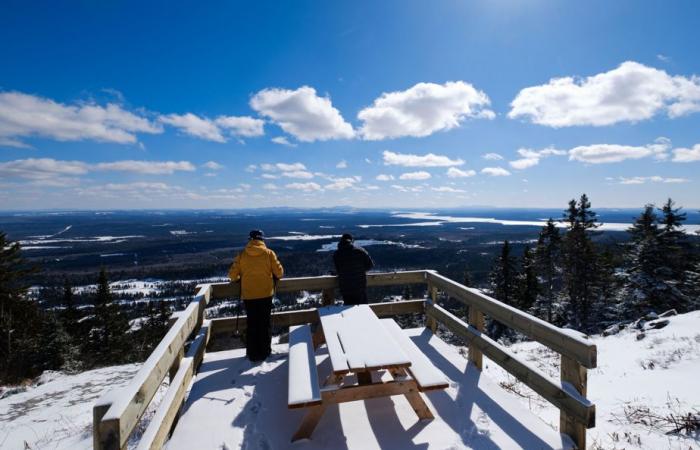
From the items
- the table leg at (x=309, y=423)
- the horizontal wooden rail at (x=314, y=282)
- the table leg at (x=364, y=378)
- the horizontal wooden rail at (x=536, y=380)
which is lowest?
the table leg at (x=309, y=423)

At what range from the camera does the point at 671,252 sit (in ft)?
71.4

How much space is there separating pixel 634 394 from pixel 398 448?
3792mm

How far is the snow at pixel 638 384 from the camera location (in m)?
3.45

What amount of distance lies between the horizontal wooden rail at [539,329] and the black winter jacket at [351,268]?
4.72 ft

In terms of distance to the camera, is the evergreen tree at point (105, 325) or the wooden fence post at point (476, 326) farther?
the evergreen tree at point (105, 325)

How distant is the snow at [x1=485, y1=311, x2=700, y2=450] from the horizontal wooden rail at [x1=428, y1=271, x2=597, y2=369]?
1.17 metres

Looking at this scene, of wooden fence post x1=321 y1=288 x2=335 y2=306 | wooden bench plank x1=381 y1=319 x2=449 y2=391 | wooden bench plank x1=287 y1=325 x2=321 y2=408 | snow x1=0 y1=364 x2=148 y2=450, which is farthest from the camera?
wooden fence post x1=321 y1=288 x2=335 y2=306

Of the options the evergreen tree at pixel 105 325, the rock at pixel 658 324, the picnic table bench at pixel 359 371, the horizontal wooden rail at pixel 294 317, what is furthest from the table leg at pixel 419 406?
the evergreen tree at pixel 105 325

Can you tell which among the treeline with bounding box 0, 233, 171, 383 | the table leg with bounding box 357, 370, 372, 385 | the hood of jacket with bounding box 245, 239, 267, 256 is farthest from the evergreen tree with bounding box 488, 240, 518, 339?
the table leg with bounding box 357, 370, 372, 385

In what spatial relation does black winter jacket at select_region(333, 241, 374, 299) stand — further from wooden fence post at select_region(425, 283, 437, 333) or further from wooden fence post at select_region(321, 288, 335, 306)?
wooden fence post at select_region(425, 283, 437, 333)

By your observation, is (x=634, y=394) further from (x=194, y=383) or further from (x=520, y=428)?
(x=194, y=383)

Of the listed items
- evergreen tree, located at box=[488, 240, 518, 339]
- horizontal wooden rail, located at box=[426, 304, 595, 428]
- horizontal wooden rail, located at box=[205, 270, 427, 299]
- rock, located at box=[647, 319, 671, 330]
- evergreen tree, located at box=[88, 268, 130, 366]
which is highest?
horizontal wooden rail, located at box=[205, 270, 427, 299]

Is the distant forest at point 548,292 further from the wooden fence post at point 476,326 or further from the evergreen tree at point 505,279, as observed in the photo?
the wooden fence post at point 476,326

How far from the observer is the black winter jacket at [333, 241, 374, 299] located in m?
5.46
